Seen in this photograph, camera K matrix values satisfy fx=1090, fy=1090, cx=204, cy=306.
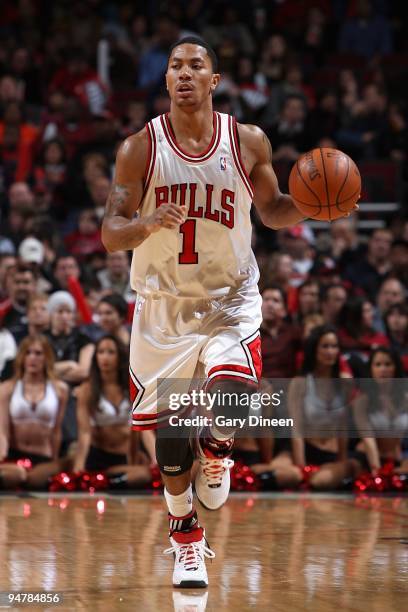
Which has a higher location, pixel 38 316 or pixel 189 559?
pixel 38 316

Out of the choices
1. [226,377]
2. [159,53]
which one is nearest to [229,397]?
[226,377]

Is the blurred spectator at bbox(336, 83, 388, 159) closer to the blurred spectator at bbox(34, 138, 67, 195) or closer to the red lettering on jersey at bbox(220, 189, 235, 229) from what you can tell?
the blurred spectator at bbox(34, 138, 67, 195)

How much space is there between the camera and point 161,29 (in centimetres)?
1391

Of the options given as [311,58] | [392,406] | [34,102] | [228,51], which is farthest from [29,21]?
[392,406]

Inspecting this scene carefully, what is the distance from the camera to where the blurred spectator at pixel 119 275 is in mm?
9633

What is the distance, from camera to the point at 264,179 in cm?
498

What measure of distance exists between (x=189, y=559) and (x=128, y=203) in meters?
1.56

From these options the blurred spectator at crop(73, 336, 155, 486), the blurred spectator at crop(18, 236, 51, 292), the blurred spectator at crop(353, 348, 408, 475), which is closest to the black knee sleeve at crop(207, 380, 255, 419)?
the blurred spectator at crop(73, 336, 155, 486)

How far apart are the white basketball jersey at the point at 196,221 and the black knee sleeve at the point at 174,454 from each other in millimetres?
641

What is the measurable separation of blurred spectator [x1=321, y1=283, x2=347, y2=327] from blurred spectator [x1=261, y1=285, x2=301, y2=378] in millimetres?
724

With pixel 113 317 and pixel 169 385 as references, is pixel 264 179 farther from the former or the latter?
pixel 113 317

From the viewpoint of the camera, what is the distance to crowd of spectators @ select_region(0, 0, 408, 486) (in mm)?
8539

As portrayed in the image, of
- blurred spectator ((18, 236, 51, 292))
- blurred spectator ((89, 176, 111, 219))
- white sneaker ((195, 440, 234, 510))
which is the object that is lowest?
white sneaker ((195, 440, 234, 510))

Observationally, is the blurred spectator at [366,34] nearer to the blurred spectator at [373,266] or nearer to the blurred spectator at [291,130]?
the blurred spectator at [291,130]
